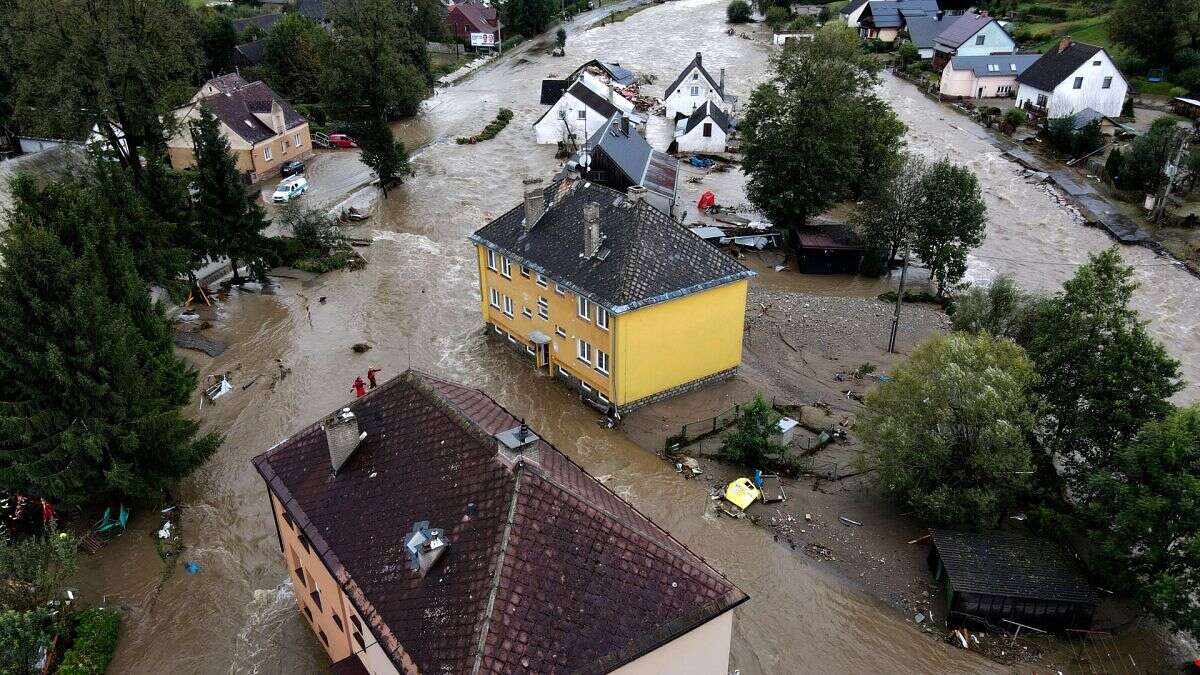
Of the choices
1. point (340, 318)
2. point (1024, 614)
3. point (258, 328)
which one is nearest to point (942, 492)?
point (1024, 614)

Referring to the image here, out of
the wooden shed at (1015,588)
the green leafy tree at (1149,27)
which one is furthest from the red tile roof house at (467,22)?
the wooden shed at (1015,588)

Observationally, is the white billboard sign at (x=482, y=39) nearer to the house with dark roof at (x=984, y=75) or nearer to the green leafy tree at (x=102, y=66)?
the house with dark roof at (x=984, y=75)

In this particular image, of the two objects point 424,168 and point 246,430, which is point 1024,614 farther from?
point 424,168

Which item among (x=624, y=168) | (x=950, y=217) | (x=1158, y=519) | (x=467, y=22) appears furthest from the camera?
(x=467, y=22)

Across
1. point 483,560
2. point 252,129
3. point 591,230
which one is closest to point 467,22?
point 252,129

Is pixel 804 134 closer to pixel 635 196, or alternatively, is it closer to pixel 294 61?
pixel 635 196

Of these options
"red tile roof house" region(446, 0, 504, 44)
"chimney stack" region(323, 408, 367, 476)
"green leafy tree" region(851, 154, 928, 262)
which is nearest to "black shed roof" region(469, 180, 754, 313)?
"chimney stack" region(323, 408, 367, 476)
